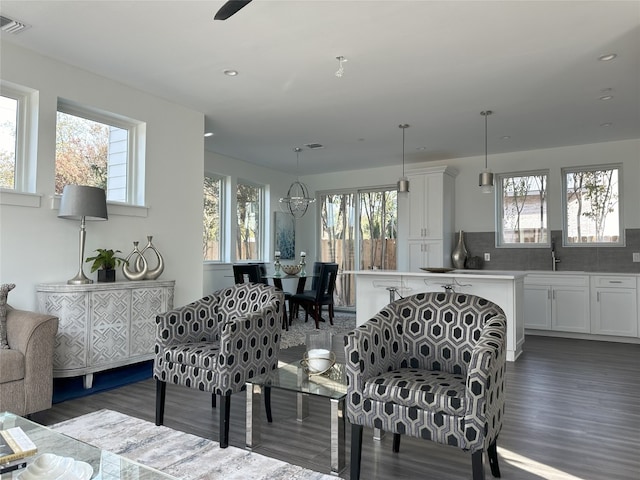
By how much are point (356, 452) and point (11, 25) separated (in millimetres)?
3658

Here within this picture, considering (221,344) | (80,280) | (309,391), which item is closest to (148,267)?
(80,280)

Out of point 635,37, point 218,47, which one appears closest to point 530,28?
point 635,37

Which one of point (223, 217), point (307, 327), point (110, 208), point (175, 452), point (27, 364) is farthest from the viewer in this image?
point (223, 217)

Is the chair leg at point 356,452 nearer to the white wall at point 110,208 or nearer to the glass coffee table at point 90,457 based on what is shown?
the glass coffee table at point 90,457

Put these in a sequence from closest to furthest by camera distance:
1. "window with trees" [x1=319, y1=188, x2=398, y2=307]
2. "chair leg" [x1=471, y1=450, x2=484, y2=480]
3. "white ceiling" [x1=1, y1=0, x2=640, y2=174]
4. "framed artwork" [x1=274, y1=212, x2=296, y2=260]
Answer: "chair leg" [x1=471, y1=450, x2=484, y2=480], "white ceiling" [x1=1, y1=0, x2=640, y2=174], "window with trees" [x1=319, y1=188, x2=398, y2=307], "framed artwork" [x1=274, y1=212, x2=296, y2=260]

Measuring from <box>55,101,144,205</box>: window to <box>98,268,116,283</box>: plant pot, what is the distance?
79 centimetres

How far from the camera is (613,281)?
19.6ft

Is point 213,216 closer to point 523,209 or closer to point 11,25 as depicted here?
point 11,25

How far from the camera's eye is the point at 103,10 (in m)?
3.04

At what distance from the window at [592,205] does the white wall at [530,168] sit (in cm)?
11

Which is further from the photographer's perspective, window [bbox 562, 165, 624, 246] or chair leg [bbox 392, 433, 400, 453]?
window [bbox 562, 165, 624, 246]

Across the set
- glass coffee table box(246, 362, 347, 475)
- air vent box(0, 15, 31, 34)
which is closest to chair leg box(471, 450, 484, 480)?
glass coffee table box(246, 362, 347, 475)

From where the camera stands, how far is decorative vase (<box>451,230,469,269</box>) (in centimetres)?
723

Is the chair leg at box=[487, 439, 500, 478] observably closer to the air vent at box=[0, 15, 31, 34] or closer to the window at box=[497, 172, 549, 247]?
the air vent at box=[0, 15, 31, 34]
